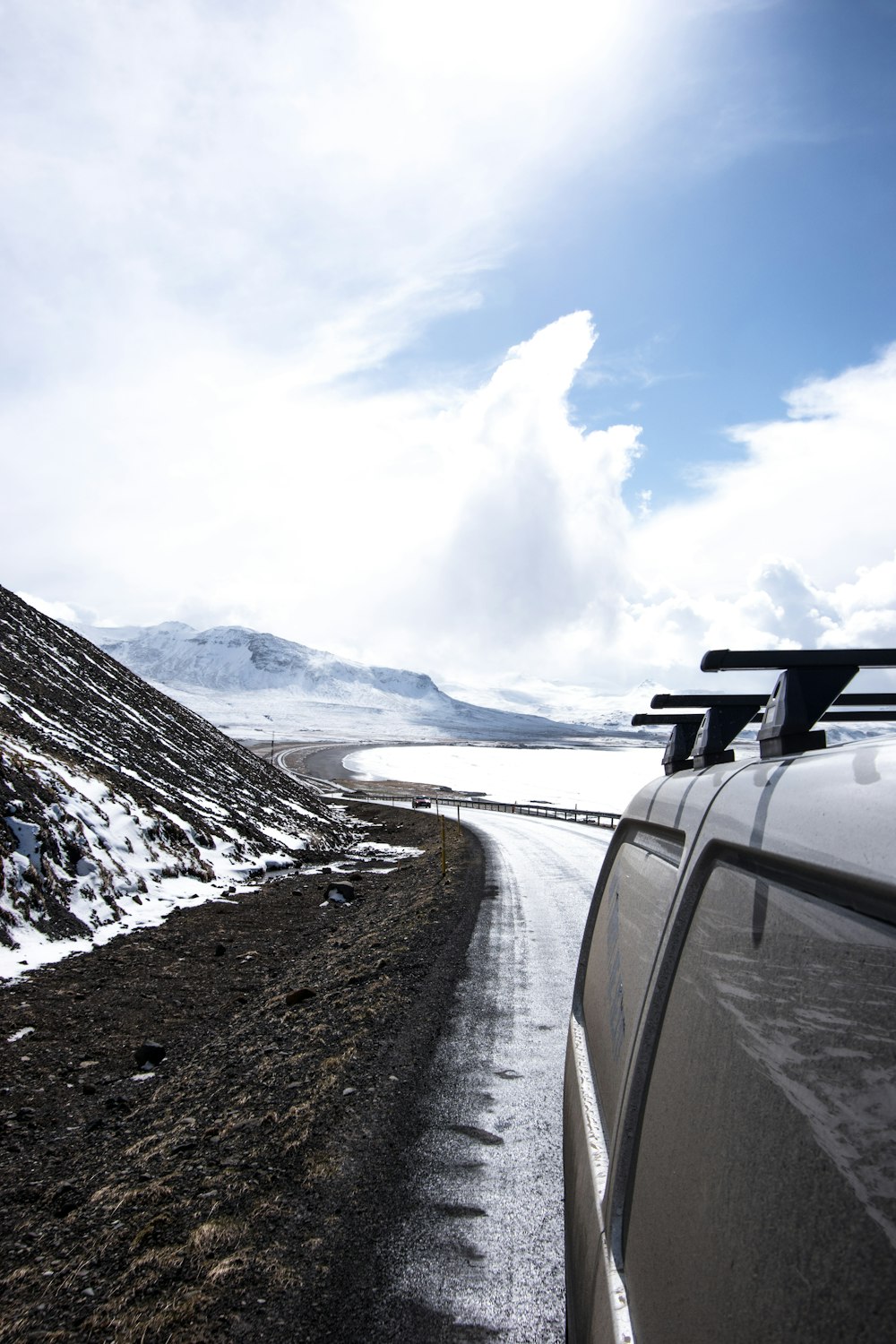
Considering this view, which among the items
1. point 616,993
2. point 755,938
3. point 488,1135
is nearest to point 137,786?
point 488,1135

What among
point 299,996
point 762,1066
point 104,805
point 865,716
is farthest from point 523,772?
point 762,1066

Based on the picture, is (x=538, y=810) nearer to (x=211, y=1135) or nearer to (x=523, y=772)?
(x=211, y=1135)

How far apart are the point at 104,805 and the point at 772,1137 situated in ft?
48.2

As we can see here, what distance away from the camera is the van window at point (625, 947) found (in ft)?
6.92

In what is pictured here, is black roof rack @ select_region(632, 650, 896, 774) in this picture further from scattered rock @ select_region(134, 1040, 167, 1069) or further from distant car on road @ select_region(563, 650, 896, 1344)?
scattered rock @ select_region(134, 1040, 167, 1069)

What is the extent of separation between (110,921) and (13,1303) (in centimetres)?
834

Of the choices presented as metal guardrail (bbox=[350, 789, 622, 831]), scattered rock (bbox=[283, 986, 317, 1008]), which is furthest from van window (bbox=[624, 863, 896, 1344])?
metal guardrail (bbox=[350, 789, 622, 831])

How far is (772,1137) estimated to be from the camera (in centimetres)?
118

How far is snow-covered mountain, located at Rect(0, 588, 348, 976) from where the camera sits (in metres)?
10.7

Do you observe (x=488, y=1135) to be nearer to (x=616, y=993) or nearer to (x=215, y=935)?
(x=616, y=993)

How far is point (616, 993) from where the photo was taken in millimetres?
2506

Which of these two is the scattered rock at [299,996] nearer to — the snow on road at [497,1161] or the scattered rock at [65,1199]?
the snow on road at [497,1161]

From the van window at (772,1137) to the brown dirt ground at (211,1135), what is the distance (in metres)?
→ 2.25

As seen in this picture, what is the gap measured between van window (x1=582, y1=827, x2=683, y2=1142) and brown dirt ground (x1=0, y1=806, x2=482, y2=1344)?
149 cm
